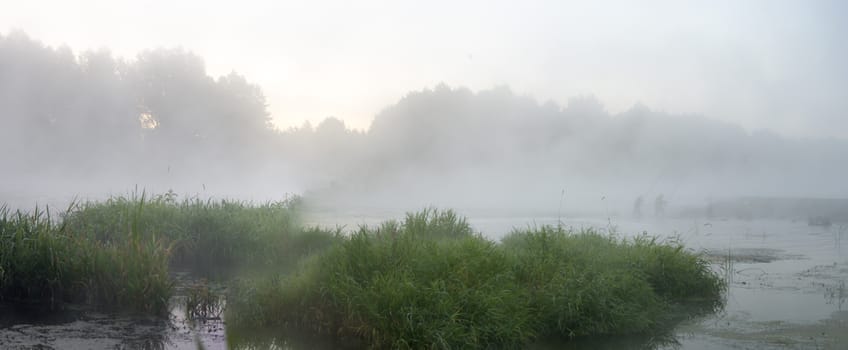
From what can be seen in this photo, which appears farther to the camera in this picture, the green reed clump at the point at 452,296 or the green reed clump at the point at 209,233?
the green reed clump at the point at 209,233

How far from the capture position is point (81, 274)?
33.2ft

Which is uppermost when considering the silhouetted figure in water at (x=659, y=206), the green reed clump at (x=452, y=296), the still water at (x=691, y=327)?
the silhouetted figure in water at (x=659, y=206)

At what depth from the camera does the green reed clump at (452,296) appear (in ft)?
26.9

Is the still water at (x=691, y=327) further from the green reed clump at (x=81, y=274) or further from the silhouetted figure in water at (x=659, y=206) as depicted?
the silhouetted figure in water at (x=659, y=206)

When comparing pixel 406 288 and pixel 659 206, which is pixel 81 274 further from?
pixel 659 206

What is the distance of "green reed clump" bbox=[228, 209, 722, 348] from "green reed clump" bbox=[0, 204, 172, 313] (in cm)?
132

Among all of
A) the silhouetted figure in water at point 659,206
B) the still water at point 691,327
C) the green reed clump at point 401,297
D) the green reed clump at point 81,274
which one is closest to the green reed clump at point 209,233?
the still water at point 691,327

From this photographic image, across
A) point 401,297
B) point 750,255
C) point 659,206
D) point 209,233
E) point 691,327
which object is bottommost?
point 691,327

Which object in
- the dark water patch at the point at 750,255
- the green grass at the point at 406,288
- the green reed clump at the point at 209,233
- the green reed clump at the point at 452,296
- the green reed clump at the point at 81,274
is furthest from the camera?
the dark water patch at the point at 750,255

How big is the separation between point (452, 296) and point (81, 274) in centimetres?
607

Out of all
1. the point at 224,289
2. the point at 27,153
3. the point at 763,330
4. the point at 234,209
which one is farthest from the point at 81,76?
the point at 763,330

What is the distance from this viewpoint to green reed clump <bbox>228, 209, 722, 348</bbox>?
8.20 meters

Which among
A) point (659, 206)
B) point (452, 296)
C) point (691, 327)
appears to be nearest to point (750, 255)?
point (691, 327)

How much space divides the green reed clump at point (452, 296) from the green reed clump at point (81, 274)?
51.9 inches
